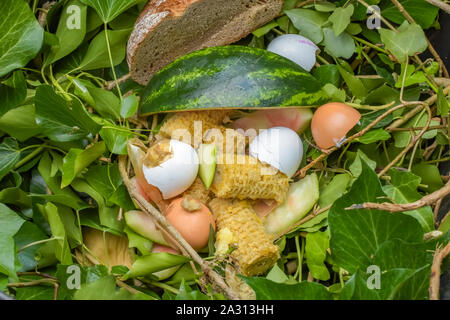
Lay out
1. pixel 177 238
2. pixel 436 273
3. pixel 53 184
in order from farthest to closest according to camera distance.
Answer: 1. pixel 53 184
2. pixel 177 238
3. pixel 436 273

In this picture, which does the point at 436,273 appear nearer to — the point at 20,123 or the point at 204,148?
the point at 204,148

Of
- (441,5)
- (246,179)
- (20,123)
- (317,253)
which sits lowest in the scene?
(317,253)

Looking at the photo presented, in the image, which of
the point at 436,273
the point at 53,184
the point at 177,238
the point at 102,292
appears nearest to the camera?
the point at 436,273

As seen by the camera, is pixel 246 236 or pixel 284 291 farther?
pixel 246 236

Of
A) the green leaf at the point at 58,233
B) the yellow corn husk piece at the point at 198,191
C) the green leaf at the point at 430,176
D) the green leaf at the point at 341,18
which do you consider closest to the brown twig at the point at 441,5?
the green leaf at the point at 341,18

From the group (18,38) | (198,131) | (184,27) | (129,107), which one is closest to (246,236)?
(198,131)

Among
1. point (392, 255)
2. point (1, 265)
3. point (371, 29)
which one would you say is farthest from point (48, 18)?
point (392, 255)

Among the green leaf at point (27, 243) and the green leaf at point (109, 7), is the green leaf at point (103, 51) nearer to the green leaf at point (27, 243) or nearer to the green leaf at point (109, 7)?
the green leaf at point (109, 7)

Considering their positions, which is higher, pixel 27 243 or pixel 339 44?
pixel 339 44

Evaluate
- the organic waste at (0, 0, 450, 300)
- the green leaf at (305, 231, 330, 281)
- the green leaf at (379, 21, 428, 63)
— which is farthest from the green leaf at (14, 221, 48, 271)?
the green leaf at (379, 21, 428, 63)
